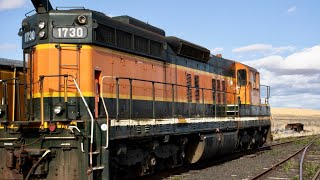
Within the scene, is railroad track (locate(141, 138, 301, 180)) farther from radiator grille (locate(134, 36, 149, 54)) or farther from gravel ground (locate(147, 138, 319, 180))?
radiator grille (locate(134, 36, 149, 54))

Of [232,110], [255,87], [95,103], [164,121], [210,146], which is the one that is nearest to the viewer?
[95,103]

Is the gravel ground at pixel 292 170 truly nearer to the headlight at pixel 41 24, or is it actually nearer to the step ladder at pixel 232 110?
the step ladder at pixel 232 110

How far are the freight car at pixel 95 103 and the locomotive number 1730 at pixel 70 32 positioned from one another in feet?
0.07

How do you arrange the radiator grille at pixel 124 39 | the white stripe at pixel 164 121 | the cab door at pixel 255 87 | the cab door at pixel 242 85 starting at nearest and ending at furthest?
the white stripe at pixel 164 121 < the radiator grille at pixel 124 39 < the cab door at pixel 242 85 < the cab door at pixel 255 87

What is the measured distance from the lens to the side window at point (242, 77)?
16.5 m

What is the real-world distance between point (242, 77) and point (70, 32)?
9.93m

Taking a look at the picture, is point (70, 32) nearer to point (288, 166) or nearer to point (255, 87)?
point (288, 166)

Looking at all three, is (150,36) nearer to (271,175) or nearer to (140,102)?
(140,102)

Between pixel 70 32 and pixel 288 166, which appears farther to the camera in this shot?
pixel 288 166

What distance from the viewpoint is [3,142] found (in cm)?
793

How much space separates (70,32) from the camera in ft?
26.5

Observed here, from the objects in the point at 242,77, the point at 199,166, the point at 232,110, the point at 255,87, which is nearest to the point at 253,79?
the point at 255,87

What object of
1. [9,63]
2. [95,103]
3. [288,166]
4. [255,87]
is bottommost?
[288,166]

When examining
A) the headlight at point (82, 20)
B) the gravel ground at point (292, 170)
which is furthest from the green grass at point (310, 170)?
the headlight at point (82, 20)
